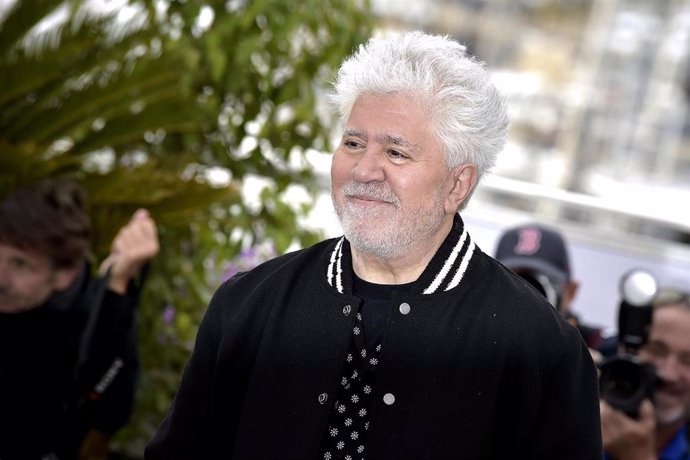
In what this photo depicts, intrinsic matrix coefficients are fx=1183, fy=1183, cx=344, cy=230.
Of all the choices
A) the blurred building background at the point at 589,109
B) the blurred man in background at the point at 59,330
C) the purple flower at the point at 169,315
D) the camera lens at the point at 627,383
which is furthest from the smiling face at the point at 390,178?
the blurred building background at the point at 589,109

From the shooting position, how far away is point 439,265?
1.99 metres

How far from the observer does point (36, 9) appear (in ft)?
13.6

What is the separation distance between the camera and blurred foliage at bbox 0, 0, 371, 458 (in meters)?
4.08

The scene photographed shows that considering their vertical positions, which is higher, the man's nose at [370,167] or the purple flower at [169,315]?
the man's nose at [370,167]

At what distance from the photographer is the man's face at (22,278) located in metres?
3.22

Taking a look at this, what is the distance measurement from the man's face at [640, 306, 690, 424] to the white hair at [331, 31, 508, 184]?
1264 mm

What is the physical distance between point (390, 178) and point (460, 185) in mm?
151

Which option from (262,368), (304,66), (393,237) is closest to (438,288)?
(393,237)

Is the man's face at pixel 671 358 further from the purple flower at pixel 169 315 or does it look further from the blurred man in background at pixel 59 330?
the purple flower at pixel 169 315

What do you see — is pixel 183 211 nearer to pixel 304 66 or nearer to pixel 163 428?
pixel 304 66

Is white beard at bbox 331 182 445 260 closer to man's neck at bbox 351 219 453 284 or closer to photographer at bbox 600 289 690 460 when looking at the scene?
man's neck at bbox 351 219 453 284

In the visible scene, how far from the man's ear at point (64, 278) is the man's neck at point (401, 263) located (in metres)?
1.48

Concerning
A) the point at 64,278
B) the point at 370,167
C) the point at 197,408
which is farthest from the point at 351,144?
the point at 64,278

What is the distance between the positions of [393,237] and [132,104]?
2499 mm
